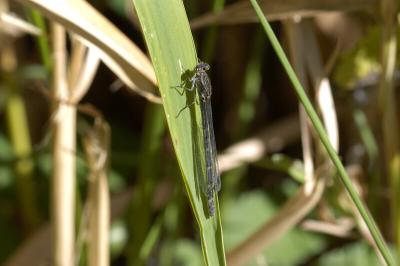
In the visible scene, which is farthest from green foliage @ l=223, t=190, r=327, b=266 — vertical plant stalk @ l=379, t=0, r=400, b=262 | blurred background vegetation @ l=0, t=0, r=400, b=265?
vertical plant stalk @ l=379, t=0, r=400, b=262

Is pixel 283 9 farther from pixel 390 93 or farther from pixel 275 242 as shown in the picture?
pixel 275 242

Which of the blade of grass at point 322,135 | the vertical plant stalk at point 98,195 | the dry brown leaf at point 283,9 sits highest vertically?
the dry brown leaf at point 283,9

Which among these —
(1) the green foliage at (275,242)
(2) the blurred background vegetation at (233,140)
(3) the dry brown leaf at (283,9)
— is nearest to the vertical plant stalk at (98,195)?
(2) the blurred background vegetation at (233,140)

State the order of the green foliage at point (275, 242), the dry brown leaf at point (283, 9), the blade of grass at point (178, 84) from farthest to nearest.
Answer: the green foliage at point (275, 242) → the dry brown leaf at point (283, 9) → the blade of grass at point (178, 84)

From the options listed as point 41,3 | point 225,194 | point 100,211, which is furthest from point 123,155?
point 41,3

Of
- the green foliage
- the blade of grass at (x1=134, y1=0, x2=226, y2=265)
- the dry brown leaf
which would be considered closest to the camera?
the blade of grass at (x1=134, y1=0, x2=226, y2=265)

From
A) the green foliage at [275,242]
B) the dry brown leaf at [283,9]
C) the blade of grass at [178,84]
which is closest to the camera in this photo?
the blade of grass at [178,84]

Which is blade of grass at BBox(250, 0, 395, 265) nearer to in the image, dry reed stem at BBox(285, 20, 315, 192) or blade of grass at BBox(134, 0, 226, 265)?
blade of grass at BBox(134, 0, 226, 265)

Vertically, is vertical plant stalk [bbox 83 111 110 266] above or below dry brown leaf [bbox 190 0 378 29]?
below

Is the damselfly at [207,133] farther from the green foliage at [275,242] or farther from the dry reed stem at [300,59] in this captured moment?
the green foliage at [275,242]

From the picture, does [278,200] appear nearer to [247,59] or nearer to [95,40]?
[247,59]
